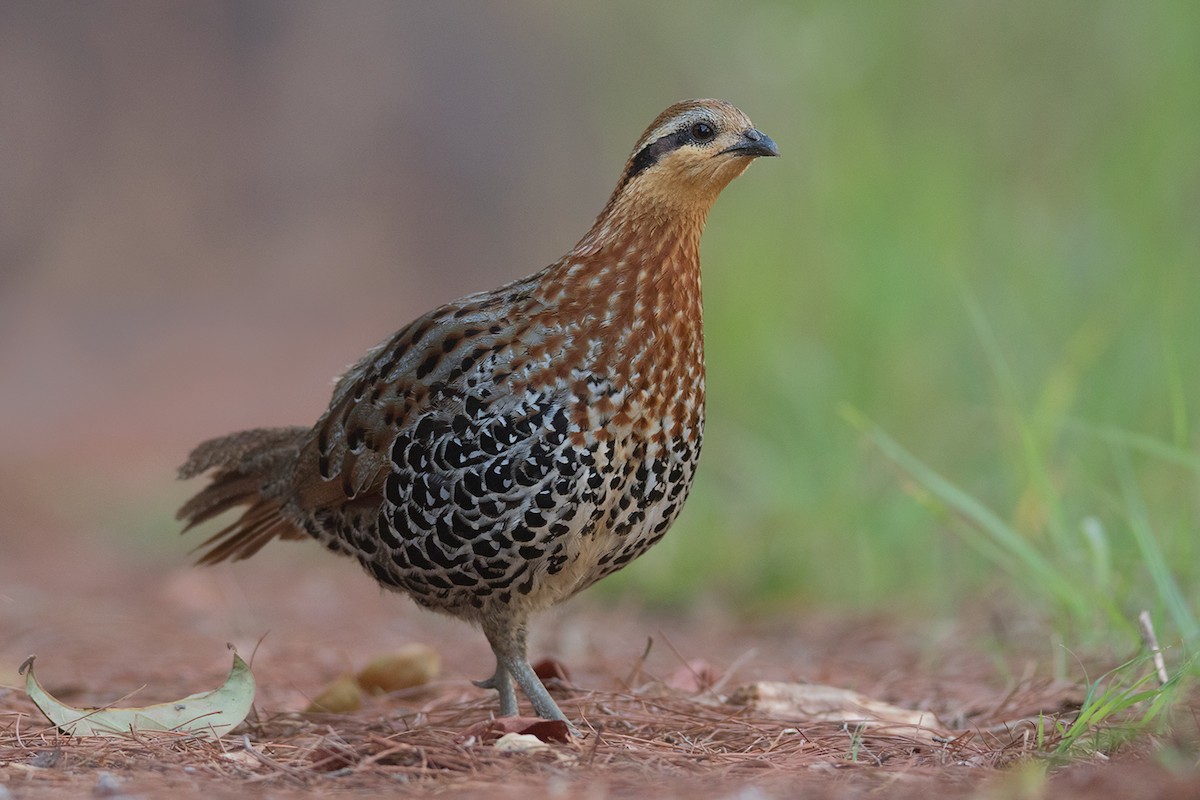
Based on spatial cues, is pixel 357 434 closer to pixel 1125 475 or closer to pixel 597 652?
pixel 597 652

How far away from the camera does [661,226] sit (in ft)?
12.8

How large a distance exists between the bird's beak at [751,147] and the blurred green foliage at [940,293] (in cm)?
152

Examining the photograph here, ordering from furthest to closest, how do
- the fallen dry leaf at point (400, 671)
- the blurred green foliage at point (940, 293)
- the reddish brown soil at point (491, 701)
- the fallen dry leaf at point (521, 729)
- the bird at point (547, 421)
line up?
the blurred green foliage at point (940, 293), the fallen dry leaf at point (400, 671), the bird at point (547, 421), the fallen dry leaf at point (521, 729), the reddish brown soil at point (491, 701)

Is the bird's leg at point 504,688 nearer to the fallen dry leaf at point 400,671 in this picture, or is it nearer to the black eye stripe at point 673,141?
the fallen dry leaf at point 400,671

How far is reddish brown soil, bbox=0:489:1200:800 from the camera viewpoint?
294 cm

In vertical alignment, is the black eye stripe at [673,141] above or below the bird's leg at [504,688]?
above

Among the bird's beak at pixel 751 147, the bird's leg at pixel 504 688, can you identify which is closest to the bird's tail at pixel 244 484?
the bird's leg at pixel 504 688

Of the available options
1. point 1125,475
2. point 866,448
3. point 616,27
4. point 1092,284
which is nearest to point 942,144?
point 1092,284

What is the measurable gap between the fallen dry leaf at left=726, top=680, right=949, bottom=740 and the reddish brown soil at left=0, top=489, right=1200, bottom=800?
91 mm

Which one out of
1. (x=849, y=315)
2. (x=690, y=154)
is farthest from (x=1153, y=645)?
(x=849, y=315)

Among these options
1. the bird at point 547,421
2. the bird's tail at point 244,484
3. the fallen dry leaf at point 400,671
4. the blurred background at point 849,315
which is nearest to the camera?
the bird at point 547,421

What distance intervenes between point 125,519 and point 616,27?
26.8 ft

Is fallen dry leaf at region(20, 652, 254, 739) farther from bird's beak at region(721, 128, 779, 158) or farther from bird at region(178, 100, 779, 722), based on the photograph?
bird's beak at region(721, 128, 779, 158)

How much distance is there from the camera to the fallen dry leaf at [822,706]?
376cm
